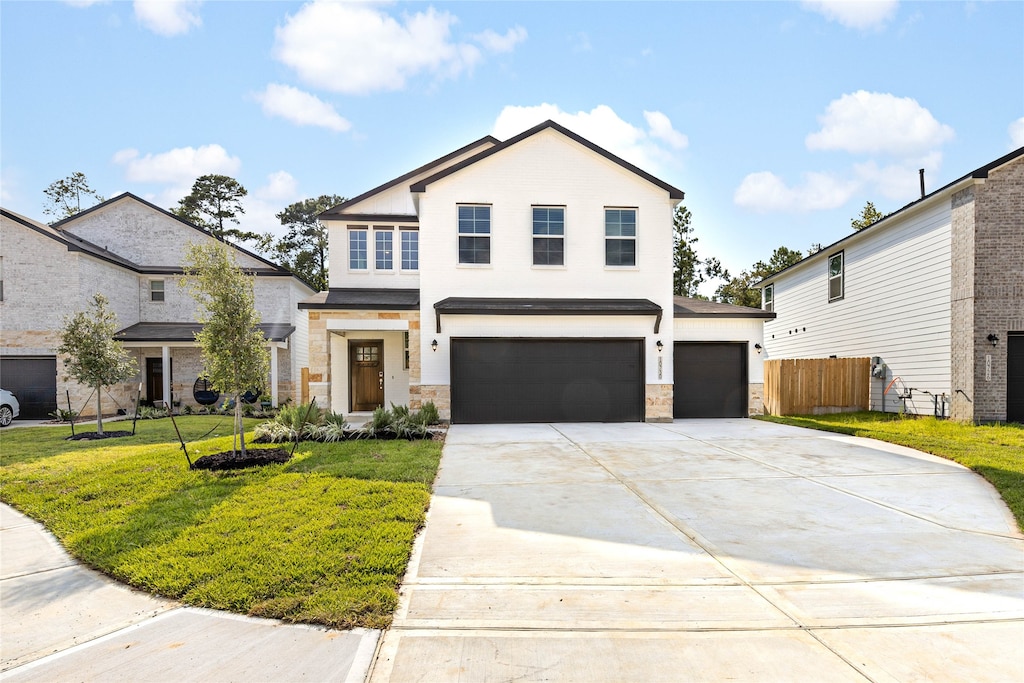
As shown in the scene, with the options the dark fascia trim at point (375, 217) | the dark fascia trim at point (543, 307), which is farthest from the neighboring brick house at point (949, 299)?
the dark fascia trim at point (375, 217)

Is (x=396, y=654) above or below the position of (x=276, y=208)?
below

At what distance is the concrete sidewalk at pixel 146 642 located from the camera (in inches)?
105

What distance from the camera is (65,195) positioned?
34000 millimetres

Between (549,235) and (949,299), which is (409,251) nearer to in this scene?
(549,235)

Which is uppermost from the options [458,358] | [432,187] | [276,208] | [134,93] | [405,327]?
[276,208]

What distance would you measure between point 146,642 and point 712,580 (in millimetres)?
3846

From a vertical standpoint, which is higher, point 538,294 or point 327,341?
point 538,294

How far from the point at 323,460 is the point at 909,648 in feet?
24.5

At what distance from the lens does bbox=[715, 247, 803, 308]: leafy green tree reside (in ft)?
120

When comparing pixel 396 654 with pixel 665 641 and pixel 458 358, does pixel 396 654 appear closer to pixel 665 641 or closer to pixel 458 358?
pixel 665 641

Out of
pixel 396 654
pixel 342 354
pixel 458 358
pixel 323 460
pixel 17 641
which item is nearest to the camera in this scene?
pixel 396 654

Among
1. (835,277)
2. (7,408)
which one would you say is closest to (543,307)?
(835,277)

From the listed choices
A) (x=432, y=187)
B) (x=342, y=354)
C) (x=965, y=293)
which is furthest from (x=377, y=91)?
(x=965, y=293)

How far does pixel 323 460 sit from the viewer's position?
801 centimetres
